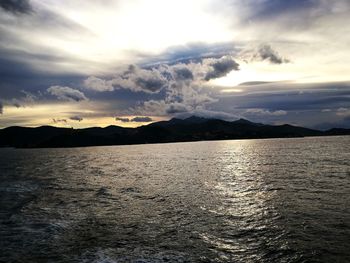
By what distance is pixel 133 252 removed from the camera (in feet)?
79.2

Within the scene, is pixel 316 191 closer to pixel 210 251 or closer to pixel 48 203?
pixel 210 251

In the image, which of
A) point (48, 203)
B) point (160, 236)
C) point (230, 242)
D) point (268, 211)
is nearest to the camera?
point (230, 242)

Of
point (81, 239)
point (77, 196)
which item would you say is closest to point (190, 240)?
point (81, 239)

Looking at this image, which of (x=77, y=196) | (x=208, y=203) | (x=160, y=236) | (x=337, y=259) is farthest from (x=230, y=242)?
(x=77, y=196)

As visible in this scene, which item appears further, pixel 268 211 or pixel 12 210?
pixel 12 210

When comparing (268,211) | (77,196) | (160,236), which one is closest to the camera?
(160,236)

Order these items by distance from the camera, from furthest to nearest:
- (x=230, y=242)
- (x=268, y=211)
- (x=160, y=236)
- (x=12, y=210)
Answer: (x=12, y=210)
(x=268, y=211)
(x=160, y=236)
(x=230, y=242)

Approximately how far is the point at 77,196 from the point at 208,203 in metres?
21.8

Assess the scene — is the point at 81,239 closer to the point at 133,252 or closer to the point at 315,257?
the point at 133,252

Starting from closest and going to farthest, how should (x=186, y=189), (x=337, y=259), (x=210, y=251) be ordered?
(x=337, y=259)
(x=210, y=251)
(x=186, y=189)

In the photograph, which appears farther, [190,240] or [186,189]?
[186,189]

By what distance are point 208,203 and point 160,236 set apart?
14.9 m

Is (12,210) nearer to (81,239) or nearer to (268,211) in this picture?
(81,239)

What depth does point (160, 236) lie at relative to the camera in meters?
28.3
